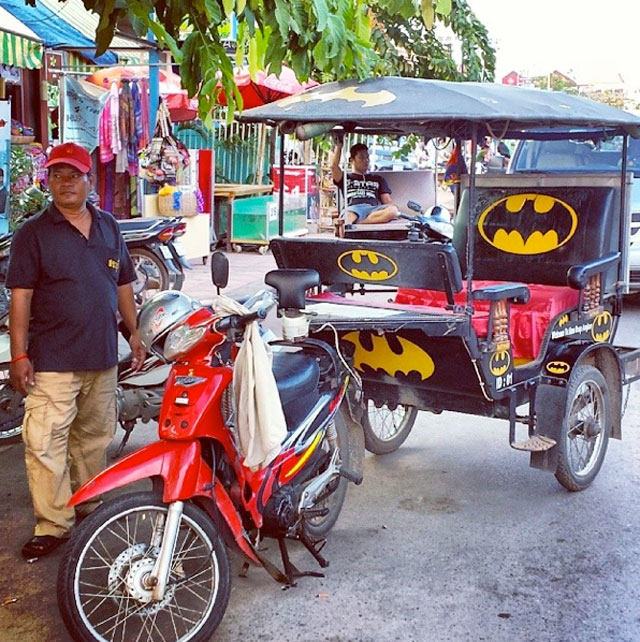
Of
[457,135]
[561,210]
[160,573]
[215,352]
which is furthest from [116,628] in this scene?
[561,210]

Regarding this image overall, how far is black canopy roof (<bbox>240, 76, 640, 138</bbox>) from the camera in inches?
161

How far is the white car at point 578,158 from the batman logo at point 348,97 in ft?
16.2

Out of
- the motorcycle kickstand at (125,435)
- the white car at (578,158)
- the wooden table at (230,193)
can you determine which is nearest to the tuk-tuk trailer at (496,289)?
the motorcycle kickstand at (125,435)

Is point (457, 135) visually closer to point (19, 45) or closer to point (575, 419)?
point (575, 419)

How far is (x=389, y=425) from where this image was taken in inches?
221

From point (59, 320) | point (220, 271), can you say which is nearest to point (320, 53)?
point (220, 271)

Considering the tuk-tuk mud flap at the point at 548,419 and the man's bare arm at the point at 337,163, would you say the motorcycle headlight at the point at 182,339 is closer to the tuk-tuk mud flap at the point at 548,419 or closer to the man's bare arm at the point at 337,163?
the tuk-tuk mud flap at the point at 548,419

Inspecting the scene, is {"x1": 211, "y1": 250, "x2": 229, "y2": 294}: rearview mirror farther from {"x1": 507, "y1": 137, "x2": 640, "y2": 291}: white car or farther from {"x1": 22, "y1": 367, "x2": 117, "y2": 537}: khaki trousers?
{"x1": 507, "y1": 137, "x2": 640, "y2": 291}: white car

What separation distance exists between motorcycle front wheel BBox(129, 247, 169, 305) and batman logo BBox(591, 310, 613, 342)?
199 inches

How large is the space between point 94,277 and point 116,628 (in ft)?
4.89

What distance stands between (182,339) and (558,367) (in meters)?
2.29

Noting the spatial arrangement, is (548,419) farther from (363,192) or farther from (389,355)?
(363,192)

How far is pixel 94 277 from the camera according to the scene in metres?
3.99

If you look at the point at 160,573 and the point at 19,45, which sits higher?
the point at 19,45
